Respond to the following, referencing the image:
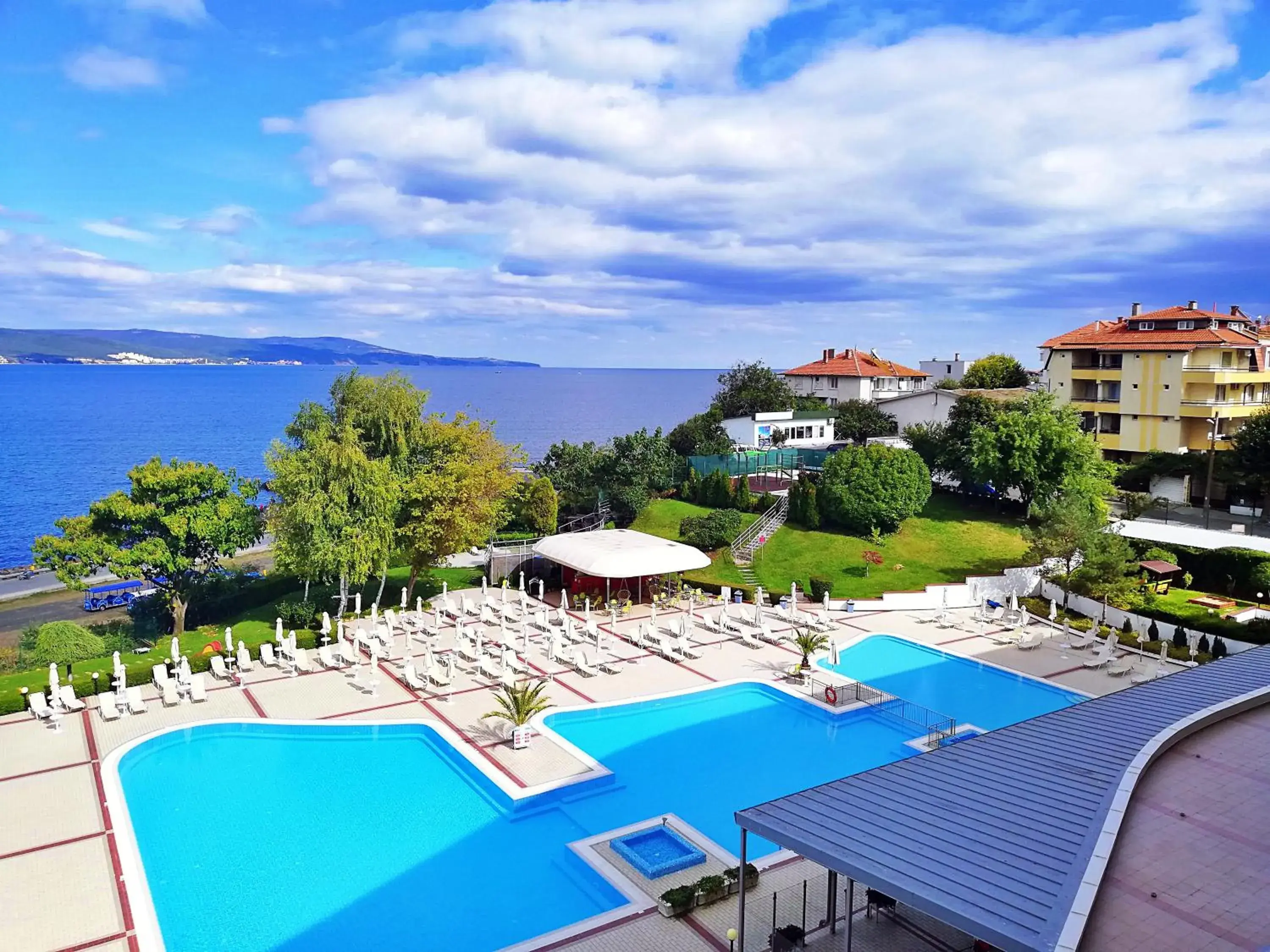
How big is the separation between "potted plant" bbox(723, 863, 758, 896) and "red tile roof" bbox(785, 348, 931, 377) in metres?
58.5

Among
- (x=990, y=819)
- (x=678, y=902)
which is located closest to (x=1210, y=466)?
(x=678, y=902)

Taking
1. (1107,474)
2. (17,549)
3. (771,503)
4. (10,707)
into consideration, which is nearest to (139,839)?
(10,707)

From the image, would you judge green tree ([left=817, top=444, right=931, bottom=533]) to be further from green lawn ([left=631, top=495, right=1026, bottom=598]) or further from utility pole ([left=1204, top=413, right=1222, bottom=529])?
utility pole ([left=1204, top=413, right=1222, bottom=529])

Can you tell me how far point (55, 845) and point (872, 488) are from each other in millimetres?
30150

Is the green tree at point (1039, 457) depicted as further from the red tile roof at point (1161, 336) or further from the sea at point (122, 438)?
the sea at point (122, 438)

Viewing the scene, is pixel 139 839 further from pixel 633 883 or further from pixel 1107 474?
pixel 1107 474

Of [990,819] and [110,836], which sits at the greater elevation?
[990,819]

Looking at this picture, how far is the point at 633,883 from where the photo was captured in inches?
542

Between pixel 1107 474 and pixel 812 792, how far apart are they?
35.0 metres

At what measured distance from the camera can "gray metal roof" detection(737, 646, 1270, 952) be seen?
7.70 meters

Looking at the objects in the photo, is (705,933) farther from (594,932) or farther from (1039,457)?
(1039,457)

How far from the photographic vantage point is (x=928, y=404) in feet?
181

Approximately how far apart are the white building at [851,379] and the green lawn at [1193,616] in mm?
36892

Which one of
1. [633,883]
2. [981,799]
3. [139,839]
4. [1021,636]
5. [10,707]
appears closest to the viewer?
[981,799]
